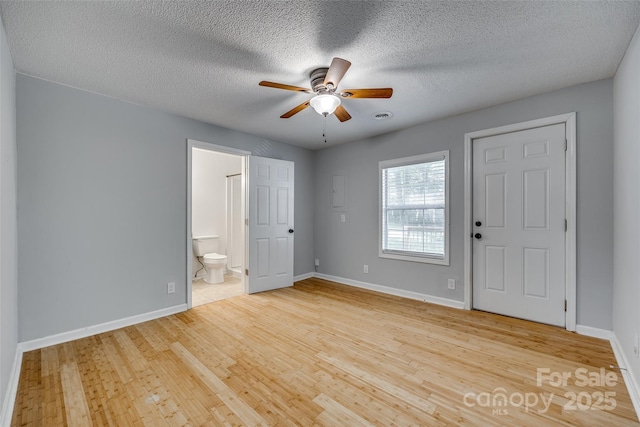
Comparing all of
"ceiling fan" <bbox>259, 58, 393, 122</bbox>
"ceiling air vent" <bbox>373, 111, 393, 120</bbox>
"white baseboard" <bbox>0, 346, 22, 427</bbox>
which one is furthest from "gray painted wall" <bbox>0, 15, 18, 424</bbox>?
"ceiling air vent" <bbox>373, 111, 393, 120</bbox>

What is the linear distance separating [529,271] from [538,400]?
1.56m

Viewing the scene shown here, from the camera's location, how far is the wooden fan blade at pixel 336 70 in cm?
178

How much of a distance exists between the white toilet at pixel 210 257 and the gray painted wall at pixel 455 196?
1703 mm

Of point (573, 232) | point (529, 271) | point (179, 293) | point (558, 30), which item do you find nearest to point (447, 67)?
point (558, 30)

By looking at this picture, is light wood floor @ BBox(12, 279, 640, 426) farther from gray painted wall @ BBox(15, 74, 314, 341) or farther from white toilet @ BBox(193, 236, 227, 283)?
white toilet @ BBox(193, 236, 227, 283)

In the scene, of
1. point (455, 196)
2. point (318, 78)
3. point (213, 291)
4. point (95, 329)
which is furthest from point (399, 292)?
point (95, 329)

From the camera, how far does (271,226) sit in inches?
169

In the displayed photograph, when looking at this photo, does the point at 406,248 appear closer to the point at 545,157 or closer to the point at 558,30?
the point at 545,157

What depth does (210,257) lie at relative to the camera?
452 centimetres

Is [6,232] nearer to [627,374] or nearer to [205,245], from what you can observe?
[205,245]

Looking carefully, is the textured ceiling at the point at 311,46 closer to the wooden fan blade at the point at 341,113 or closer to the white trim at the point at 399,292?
the wooden fan blade at the point at 341,113

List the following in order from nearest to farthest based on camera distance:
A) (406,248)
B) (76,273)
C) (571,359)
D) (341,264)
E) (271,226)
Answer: (571,359) < (76,273) < (406,248) < (271,226) < (341,264)

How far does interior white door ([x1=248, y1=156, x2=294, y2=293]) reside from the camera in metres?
4.05

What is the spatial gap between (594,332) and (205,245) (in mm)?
5170
